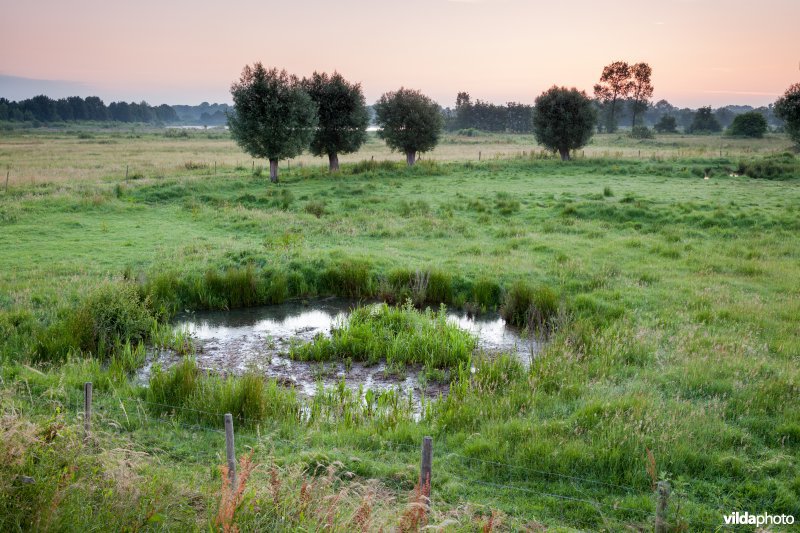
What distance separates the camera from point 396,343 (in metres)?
13.1

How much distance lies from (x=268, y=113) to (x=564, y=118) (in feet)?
86.6

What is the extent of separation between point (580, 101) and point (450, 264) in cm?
3832

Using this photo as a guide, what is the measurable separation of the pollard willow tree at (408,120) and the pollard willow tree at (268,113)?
378 inches

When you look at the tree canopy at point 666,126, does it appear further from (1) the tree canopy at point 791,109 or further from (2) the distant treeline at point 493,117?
(1) the tree canopy at point 791,109

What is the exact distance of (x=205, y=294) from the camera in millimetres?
16688

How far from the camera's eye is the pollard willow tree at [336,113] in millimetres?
43219

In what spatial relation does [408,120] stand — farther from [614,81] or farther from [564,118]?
[614,81]

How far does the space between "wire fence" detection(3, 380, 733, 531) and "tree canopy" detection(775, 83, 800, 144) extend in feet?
192

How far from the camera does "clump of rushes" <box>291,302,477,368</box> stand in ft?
41.7

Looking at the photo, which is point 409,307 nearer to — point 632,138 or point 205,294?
point 205,294

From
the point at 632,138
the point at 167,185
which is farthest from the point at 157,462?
the point at 632,138

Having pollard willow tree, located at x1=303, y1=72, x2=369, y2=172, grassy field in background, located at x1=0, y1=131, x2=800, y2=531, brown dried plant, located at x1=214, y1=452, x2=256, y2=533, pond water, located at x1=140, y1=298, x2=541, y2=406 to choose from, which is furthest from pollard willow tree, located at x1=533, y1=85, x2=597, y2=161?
brown dried plant, located at x1=214, y1=452, x2=256, y2=533

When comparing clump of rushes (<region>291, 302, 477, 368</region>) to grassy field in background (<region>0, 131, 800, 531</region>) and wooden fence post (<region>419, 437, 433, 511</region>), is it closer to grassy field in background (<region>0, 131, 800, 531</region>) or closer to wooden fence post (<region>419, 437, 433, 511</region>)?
grassy field in background (<region>0, 131, 800, 531</region>)

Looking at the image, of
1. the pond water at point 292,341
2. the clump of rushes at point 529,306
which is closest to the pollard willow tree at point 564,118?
the clump of rushes at point 529,306
